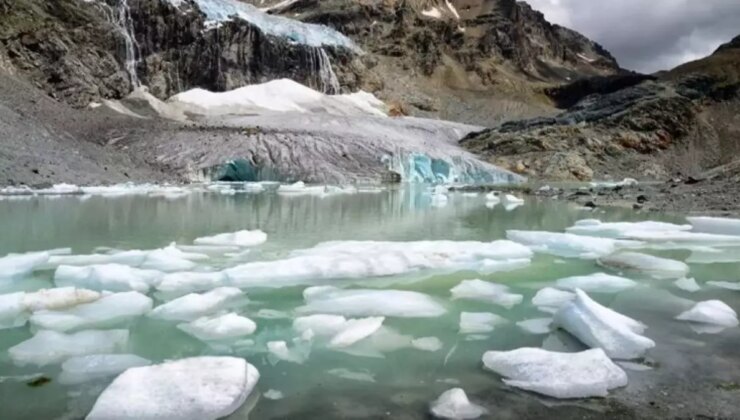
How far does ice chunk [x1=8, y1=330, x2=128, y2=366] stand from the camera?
3855 millimetres

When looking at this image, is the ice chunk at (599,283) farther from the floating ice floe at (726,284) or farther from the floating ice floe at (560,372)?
the floating ice floe at (560,372)

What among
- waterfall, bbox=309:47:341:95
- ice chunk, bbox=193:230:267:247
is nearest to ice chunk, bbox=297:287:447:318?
ice chunk, bbox=193:230:267:247

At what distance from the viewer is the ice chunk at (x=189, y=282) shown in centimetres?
573

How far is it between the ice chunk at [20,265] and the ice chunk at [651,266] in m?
6.34

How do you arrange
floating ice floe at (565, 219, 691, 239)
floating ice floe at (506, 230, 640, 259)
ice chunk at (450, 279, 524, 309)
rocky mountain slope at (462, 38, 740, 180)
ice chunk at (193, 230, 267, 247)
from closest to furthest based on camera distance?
1. ice chunk at (450, 279, 524, 309)
2. floating ice floe at (506, 230, 640, 259)
3. ice chunk at (193, 230, 267, 247)
4. floating ice floe at (565, 219, 691, 239)
5. rocky mountain slope at (462, 38, 740, 180)

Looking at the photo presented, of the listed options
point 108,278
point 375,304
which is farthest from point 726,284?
point 108,278

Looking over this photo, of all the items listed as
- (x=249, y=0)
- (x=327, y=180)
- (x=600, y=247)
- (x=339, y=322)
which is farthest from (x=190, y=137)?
(x=249, y=0)

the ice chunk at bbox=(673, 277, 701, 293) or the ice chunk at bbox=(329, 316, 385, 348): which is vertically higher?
the ice chunk at bbox=(673, 277, 701, 293)

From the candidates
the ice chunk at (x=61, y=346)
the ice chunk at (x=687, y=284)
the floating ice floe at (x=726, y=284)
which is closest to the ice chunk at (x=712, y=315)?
the ice chunk at (x=687, y=284)

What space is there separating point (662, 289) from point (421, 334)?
2.97 m

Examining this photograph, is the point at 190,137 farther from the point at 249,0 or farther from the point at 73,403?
the point at 249,0

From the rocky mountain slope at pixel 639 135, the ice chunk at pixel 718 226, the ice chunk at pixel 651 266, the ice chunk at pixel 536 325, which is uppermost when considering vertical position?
the rocky mountain slope at pixel 639 135

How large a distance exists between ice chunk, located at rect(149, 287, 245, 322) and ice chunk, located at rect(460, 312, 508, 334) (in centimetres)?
192

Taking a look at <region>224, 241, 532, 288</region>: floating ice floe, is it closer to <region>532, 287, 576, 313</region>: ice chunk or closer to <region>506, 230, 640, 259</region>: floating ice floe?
<region>506, 230, 640, 259</region>: floating ice floe
